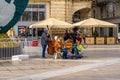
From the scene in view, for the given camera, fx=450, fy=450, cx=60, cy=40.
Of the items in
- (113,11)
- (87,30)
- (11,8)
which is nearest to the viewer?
(11,8)

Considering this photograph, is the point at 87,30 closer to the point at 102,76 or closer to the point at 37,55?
the point at 37,55

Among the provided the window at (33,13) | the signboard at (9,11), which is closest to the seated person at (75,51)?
the signboard at (9,11)

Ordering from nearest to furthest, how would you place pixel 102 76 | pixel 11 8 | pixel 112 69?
1. pixel 102 76
2. pixel 112 69
3. pixel 11 8

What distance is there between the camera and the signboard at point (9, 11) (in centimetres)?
2277

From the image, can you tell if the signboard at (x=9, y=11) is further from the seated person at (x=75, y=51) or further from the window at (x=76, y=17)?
the window at (x=76, y=17)

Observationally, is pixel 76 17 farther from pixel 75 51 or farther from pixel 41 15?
pixel 75 51

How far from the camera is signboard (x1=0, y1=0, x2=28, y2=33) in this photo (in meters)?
22.8

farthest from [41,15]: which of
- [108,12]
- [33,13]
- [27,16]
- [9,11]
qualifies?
[9,11]

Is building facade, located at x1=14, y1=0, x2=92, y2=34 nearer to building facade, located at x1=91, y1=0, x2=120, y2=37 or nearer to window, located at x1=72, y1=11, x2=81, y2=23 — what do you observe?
window, located at x1=72, y1=11, x2=81, y2=23

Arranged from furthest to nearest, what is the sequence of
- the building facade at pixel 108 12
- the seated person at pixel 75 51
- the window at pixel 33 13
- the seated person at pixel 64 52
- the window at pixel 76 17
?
1. the building facade at pixel 108 12
2. the window at pixel 76 17
3. the window at pixel 33 13
4. the seated person at pixel 75 51
5. the seated person at pixel 64 52

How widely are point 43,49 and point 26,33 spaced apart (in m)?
24.8

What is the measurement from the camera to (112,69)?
18250 millimetres

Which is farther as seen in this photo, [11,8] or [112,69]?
[11,8]

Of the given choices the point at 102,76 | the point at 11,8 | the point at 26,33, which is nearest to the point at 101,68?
the point at 102,76
